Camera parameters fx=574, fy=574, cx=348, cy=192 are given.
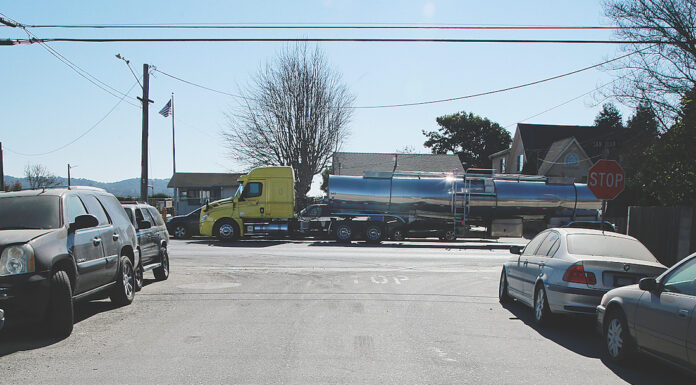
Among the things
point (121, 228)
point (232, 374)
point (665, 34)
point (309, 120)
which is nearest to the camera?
point (232, 374)

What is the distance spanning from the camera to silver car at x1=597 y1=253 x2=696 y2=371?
16.8 ft

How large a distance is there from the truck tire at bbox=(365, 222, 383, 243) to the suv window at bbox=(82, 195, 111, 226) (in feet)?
56.2

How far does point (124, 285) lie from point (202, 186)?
56.1 metres

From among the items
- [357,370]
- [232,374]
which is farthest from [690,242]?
[232,374]

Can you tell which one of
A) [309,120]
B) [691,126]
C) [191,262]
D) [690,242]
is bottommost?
[191,262]

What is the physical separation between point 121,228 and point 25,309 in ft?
10.7

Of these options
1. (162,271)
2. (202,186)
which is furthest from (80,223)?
(202,186)

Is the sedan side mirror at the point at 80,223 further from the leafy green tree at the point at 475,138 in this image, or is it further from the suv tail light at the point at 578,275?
the leafy green tree at the point at 475,138

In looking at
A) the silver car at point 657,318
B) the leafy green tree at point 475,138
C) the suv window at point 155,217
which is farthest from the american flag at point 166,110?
the leafy green tree at point 475,138

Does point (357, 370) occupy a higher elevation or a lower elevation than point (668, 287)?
lower

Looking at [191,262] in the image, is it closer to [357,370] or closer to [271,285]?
[271,285]

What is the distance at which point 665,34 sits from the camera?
21.8 metres

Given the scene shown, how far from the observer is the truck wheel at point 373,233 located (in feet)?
84.2

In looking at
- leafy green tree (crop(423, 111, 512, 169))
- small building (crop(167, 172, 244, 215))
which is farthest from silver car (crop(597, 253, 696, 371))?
leafy green tree (crop(423, 111, 512, 169))
